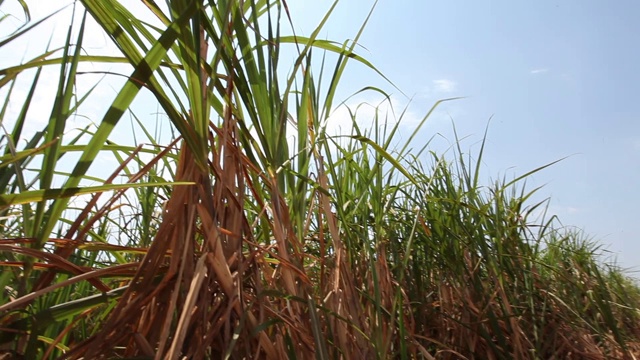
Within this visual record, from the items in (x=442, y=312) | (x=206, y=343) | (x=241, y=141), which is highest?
(x=241, y=141)

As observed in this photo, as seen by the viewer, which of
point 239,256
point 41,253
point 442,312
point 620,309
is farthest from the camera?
point 620,309

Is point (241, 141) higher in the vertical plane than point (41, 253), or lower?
higher

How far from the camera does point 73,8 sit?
83cm

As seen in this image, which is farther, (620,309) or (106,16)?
(620,309)

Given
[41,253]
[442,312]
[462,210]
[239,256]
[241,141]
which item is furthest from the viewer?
[462,210]

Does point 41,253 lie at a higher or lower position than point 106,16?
lower

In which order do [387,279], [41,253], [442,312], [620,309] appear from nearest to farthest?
[41,253] < [387,279] < [442,312] < [620,309]

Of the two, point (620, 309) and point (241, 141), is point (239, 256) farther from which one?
point (620, 309)

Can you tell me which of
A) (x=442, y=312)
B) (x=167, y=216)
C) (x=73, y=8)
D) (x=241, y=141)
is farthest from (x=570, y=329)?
(x=73, y=8)

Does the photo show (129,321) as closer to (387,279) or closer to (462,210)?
(387,279)

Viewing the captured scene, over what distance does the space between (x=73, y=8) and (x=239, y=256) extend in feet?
1.40

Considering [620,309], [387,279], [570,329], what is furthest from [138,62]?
[620,309]

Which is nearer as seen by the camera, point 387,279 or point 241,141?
point 241,141

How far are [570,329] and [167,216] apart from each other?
1.20 meters
